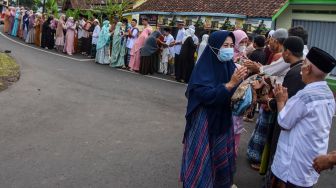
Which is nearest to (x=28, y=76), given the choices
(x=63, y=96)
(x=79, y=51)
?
(x=63, y=96)

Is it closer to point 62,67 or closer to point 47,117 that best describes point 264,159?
point 47,117

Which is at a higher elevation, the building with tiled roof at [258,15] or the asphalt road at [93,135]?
the building with tiled roof at [258,15]

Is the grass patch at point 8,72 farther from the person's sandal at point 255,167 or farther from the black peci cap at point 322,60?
the black peci cap at point 322,60

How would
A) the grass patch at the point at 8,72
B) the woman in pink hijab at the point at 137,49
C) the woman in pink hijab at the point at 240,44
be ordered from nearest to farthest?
the woman in pink hijab at the point at 240,44 < the grass patch at the point at 8,72 < the woman in pink hijab at the point at 137,49

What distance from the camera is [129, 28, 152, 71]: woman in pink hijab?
14.4 m

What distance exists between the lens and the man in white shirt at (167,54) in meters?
14.2

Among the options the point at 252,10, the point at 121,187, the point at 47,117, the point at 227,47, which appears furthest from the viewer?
the point at 252,10

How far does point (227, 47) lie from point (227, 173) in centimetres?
125

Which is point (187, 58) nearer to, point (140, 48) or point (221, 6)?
point (140, 48)

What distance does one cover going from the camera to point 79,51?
19.0 meters


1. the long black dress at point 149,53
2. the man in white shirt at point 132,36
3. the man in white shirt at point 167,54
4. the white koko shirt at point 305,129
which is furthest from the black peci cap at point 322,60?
the man in white shirt at point 132,36

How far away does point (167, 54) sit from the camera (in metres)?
14.4

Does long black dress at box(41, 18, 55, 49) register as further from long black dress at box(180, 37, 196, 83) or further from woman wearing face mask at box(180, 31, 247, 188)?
woman wearing face mask at box(180, 31, 247, 188)

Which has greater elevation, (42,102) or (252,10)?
(252,10)
